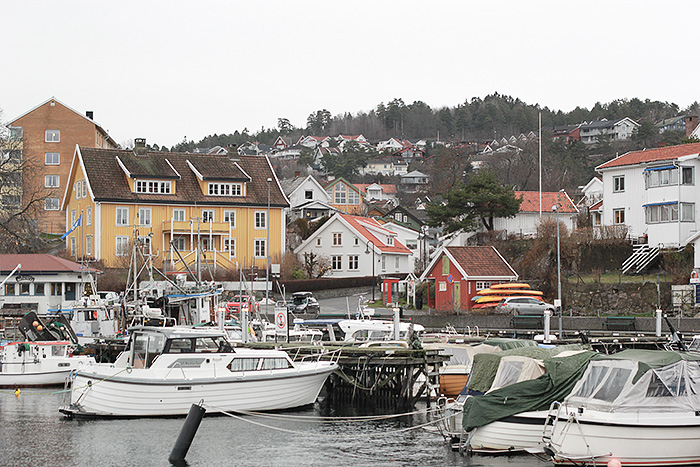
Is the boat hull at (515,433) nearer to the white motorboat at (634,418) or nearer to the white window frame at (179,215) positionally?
the white motorboat at (634,418)

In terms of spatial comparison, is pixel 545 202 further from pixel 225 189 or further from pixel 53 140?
pixel 53 140


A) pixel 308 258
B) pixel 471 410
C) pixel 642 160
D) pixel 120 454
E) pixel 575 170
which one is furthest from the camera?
pixel 575 170

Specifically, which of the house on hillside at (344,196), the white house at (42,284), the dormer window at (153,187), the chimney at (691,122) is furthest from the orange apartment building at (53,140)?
the chimney at (691,122)

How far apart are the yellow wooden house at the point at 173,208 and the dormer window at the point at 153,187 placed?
0.08 m

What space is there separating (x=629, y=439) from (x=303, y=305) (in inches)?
1534

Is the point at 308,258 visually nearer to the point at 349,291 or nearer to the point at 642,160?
the point at 349,291

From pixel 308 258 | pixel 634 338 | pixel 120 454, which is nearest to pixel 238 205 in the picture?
pixel 308 258

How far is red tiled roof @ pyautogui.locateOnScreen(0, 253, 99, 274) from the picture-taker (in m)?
52.0

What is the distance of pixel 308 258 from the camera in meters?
75.0

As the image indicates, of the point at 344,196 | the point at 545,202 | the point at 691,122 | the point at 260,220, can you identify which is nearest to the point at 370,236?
the point at 260,220

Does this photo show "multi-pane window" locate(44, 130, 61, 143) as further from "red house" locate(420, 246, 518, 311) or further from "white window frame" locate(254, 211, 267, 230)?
"red house" locate(420, 246, 518, 311)

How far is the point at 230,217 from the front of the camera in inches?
2825

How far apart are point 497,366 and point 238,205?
50.2 metres

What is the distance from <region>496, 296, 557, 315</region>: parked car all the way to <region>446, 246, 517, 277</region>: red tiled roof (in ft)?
13.3
